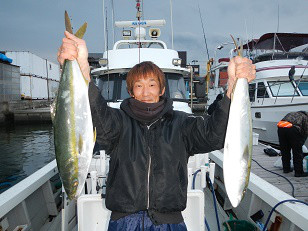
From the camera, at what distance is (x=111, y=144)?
6.38 feet

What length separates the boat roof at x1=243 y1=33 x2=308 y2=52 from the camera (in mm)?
13273

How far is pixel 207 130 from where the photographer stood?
1.88m

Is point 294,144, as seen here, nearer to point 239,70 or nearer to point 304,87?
point 239,70

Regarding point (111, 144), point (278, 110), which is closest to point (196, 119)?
point (111, 144)

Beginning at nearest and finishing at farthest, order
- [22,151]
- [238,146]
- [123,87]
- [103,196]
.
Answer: [238,146] < [103,196] < [123,87] < [22,151]

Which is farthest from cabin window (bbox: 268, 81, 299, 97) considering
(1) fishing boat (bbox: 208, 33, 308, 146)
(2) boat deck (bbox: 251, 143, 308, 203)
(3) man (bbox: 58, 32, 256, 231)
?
(3) man (bbox: 58, 32, 256, 231)

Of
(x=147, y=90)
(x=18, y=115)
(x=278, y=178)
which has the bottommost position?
(x=278, y=178)

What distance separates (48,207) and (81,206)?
6.55 ft

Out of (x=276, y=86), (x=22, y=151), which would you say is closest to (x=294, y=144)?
(x=276, y=86)

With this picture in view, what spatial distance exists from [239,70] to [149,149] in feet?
2.87

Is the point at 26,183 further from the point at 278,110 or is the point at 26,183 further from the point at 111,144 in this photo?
A: the point at 278,110

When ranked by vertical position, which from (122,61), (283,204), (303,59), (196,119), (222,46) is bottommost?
(283,204)

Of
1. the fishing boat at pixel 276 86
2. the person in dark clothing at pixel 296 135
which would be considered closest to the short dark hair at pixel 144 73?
the person in dark clothing at pixel 296 135

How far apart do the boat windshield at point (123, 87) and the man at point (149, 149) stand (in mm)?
3775
